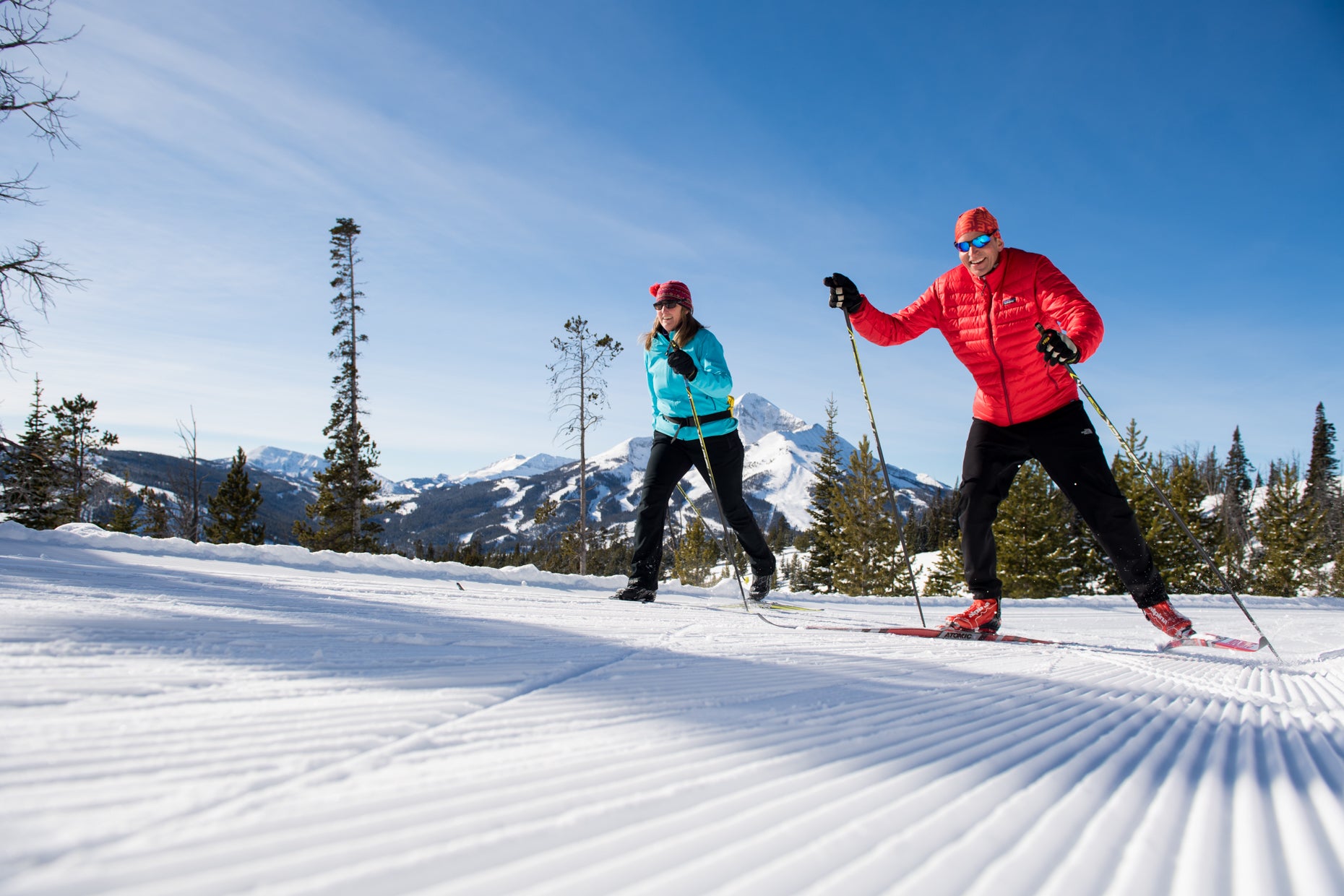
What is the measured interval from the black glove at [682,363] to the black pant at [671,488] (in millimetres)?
491

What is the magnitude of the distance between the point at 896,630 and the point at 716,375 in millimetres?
2125

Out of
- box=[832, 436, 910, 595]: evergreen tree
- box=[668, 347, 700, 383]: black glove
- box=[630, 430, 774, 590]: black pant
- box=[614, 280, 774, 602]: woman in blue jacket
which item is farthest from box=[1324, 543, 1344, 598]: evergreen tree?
box=[668, 347, 700, 383]: black glove

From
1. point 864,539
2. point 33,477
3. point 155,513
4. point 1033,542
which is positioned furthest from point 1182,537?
point 155,513

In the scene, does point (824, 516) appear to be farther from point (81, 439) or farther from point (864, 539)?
point (81, 439)

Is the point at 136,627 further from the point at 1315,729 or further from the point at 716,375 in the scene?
the point at 716,375

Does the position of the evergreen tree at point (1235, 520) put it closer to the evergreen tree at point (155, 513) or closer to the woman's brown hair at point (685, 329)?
the woman's brown hair at point (685, 329)

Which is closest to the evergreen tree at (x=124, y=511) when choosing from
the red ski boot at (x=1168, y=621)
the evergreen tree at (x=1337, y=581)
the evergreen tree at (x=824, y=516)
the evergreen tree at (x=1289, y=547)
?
the evergreen tree at (x=824, y=516)

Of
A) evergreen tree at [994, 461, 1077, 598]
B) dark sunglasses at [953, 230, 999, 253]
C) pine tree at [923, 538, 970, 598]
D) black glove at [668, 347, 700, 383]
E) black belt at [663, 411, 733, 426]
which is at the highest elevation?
dark sunglasses at [953, 230, 999, 253]

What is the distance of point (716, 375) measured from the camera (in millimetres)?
Answer: 4527

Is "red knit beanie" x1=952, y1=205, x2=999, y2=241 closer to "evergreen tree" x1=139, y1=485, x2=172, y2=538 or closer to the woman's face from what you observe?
the woman's face

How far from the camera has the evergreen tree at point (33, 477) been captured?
12.5 meters

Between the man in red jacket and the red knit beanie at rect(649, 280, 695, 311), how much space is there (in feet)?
5.69

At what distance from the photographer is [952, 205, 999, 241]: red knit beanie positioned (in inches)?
132

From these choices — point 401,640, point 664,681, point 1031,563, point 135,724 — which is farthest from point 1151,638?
point 1031,563
